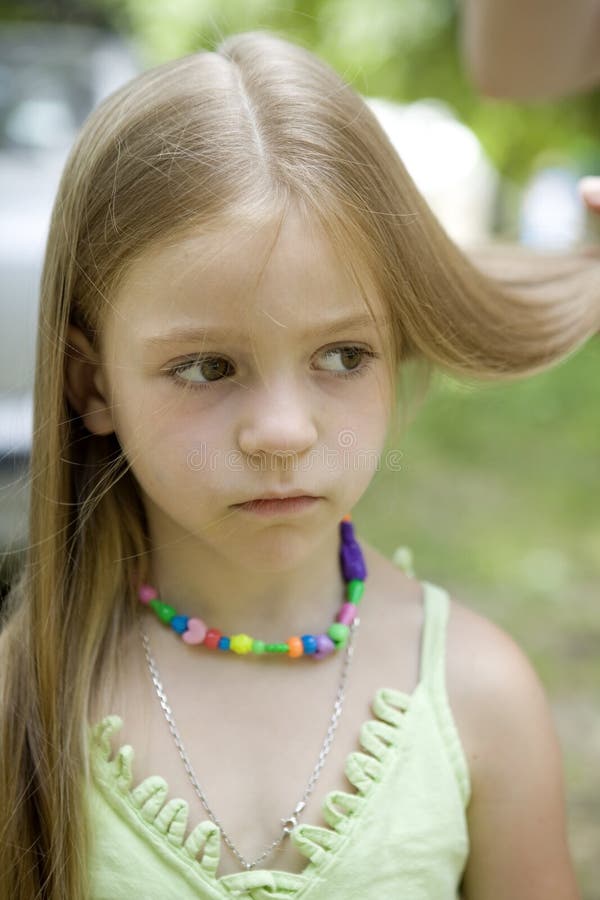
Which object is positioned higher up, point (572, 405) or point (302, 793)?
point (572, 405)

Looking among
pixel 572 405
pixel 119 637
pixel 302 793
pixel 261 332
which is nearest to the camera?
pixel 261 332

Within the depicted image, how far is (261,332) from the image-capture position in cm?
107

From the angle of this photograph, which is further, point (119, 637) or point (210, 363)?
point (119, 637)

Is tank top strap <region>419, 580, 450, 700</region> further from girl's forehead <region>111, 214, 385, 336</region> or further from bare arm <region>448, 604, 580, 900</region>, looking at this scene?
girl's forehead <region>111, 214, 385, 336</region>

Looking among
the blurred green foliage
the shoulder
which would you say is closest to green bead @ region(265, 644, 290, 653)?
the shoulder

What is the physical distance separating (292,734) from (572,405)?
4.93 metres

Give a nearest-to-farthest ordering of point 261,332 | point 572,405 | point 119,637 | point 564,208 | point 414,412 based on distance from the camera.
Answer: point 261,332
point 119,637
point 414,412
point 572,405
point 564,208

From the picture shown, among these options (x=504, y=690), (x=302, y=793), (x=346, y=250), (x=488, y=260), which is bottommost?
(x=302, y=793)

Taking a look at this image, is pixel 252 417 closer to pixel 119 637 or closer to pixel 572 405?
pixel 119 637

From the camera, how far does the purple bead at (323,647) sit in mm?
1288

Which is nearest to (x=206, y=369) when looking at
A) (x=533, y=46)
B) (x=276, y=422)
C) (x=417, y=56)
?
(x=276, y=422)

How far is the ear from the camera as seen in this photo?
1253 millimetres

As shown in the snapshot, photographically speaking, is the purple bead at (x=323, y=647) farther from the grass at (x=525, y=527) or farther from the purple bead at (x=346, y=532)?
the grass at (x=525, y=527)

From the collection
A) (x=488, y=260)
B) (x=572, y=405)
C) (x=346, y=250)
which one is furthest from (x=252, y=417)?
(x=572, y=405)
